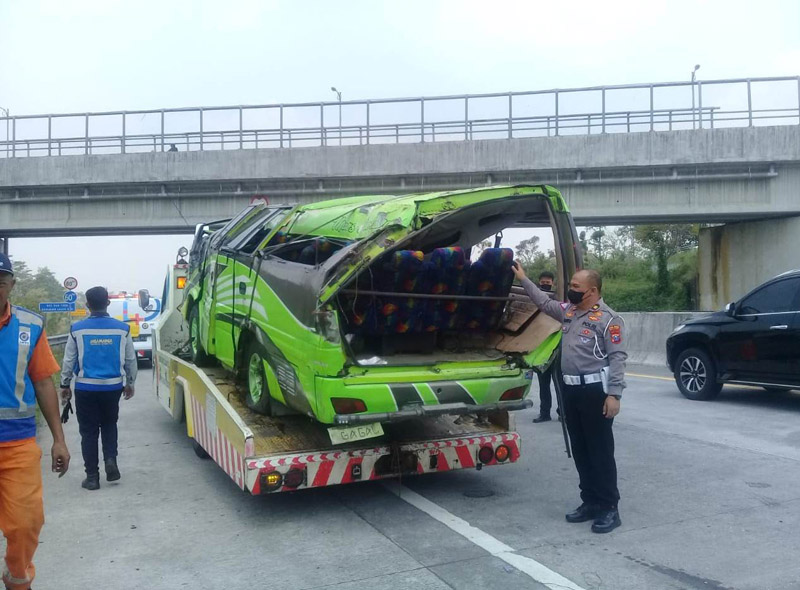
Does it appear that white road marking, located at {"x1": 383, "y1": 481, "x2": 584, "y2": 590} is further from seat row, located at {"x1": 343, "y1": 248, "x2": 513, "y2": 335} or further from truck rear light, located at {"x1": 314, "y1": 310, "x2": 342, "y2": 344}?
truck rear light, located at {"x1": 314, "y1": 310, "x2": 342, "y2": 344}

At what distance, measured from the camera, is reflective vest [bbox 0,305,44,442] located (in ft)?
13.8

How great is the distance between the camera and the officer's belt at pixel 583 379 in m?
5.91

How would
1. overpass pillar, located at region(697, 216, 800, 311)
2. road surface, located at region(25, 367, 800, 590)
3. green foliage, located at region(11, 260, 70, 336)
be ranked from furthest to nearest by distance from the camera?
green foliage, located at region(11, 260, 70, 336) → overpass pillar, located at region(697, 216, 800, 311) → road surface, located at region(25, 367, 800, 590)

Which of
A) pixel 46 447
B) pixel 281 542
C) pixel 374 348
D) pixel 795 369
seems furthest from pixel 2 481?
pixel 795 369

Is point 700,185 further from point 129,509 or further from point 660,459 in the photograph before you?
point 129,509

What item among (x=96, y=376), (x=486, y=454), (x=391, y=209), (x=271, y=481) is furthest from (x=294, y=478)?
(x=96, y=376)

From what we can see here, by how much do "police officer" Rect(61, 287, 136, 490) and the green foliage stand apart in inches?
802

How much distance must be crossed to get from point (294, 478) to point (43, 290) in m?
37.7

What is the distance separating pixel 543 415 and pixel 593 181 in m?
13.7

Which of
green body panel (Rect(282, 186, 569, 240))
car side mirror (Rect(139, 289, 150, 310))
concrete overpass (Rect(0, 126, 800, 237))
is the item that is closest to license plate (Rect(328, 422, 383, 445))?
green body panel (Rect(282, 186, 569, 240))

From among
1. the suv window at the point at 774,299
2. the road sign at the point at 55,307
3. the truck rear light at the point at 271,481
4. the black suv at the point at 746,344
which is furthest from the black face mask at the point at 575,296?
the road sign at the point at 55,307

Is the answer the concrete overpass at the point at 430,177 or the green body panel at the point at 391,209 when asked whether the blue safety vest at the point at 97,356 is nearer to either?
the green body panel at the point at 391,209

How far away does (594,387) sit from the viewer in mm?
5930

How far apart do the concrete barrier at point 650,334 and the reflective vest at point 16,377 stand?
15747 millimetres
